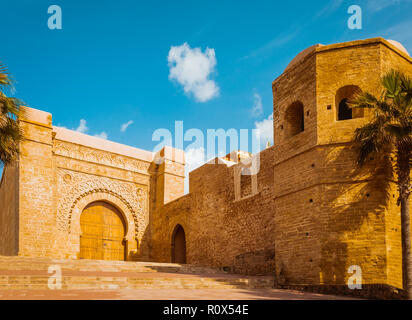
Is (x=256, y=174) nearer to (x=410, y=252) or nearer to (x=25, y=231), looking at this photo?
(x=410, y=252)

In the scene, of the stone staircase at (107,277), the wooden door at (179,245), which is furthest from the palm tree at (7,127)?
the wooden door at (179,245)

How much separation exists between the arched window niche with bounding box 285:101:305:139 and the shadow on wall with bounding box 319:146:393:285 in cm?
194

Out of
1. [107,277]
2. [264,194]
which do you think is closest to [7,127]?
[107,277]

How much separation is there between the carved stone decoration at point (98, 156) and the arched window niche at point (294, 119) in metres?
10.1

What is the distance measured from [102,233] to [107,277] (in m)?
9.73

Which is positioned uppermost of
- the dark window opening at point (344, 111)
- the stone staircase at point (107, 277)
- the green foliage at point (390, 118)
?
the dark window opening at point (344, 111)

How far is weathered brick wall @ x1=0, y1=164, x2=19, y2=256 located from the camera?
1580 centimetres

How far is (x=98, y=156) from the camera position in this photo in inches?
755

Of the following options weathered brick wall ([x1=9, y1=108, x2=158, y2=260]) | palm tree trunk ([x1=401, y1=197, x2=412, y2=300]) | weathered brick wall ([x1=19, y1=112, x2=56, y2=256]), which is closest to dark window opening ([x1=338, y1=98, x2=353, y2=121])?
palm tree trunk ([x1=401, y1=197, x2=412, y2=300])

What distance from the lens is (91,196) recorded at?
18531 millimetres

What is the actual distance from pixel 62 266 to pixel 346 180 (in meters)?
7.73

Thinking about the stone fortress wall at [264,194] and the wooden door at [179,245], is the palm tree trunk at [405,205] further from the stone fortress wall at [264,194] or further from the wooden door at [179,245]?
the wooden door at [179,245]

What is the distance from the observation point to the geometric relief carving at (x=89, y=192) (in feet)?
57.4
